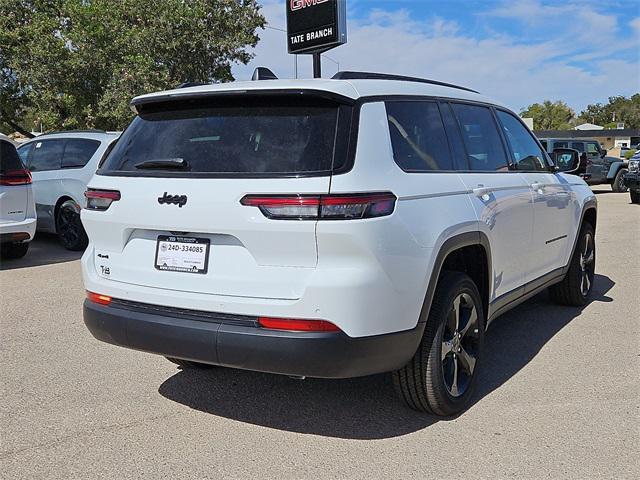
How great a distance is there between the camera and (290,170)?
2965mm

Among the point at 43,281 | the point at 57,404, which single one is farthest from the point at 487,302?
the point at 43,281

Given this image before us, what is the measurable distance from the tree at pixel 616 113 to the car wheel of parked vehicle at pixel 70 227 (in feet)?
355

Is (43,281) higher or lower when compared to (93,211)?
lower

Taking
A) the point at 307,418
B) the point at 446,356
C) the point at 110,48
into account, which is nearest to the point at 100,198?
the point at 307,418

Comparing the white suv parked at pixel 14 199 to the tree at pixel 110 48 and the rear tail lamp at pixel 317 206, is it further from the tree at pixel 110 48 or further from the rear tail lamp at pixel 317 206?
the tree at pixel 110 48

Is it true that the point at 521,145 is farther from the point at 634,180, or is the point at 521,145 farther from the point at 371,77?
the point at 634,180

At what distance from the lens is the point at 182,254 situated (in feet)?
→ 10.5

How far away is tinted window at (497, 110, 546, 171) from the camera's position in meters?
4.85

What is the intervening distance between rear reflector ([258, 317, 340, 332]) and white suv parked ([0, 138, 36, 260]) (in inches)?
248

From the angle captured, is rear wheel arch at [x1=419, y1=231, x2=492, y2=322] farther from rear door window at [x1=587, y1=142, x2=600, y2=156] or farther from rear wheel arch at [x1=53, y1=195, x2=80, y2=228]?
rear door window at [x1=587, y1=142, x2=600, y2=156]

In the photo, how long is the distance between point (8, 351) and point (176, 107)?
262 centimetres

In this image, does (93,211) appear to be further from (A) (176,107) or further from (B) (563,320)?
(B) (563,320)

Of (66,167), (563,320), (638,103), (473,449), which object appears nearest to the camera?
(473,449)

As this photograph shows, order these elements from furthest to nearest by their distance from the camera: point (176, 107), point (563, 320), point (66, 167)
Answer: point (66, 167)
point (563, 320)
point (176, 107)
